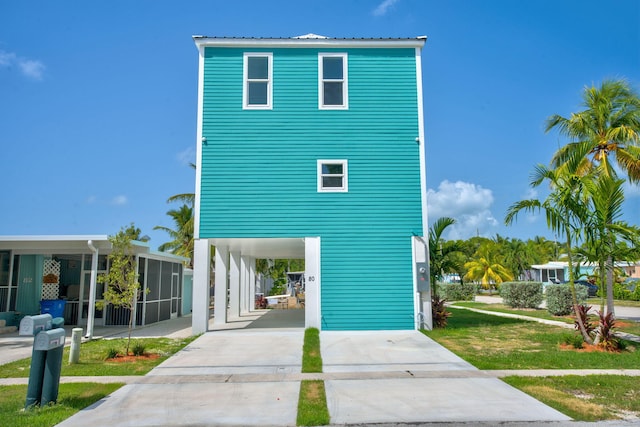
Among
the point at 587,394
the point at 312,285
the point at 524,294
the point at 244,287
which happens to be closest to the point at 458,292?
the point at 524,294

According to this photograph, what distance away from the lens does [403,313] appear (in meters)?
13.3

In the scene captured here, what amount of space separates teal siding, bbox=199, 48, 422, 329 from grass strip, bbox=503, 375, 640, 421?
6.11 meters

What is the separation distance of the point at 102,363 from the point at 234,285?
10.5m

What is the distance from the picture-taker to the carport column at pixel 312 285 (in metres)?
13.3

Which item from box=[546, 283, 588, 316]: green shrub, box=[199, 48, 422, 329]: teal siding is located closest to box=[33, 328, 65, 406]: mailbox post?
box=[199, 48, 422, 329]: teal siding

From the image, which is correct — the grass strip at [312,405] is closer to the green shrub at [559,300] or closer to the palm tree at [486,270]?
the green shrub at [559,300]

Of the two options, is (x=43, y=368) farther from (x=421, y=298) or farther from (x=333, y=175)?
(x=421, y=298)

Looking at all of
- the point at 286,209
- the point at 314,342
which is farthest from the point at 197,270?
the point at 314,342

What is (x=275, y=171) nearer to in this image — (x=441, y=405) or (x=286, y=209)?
(x=286, y=209)

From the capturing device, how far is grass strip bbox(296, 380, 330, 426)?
5434 millimetres

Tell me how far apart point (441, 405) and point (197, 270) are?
907cm

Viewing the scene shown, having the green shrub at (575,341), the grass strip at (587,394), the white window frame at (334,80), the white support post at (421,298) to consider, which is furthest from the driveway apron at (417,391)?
the white window frame at (334,80)

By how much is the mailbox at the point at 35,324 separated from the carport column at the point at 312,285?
7.63m

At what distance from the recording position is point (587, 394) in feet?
21.9
